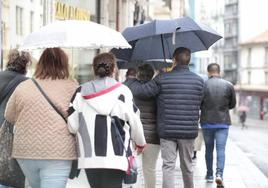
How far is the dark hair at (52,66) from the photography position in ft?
17.7

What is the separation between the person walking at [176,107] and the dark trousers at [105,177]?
6.11ft

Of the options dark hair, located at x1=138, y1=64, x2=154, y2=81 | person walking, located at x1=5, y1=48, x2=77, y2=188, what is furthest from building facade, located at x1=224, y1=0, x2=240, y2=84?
person walking, located at x1=5, y1=48, x2=77, y2=188

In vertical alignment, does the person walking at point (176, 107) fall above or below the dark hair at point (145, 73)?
below

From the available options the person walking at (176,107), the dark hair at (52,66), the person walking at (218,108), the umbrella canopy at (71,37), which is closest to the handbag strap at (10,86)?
the umbrella canopy at (71,37)

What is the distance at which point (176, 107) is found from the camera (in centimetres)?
722

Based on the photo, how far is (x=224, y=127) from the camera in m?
9.72

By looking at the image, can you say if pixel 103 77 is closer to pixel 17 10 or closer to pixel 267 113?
pixel 17 10

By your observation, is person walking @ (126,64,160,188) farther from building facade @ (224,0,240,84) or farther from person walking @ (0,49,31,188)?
building facade @ (224,0,240,84)

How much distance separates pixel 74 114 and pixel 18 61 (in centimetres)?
124

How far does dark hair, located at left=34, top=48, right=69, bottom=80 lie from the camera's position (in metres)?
5.39

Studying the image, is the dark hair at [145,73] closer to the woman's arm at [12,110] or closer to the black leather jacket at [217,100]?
the black leather jacket at [217,100]

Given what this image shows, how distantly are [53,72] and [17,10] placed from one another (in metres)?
4.31

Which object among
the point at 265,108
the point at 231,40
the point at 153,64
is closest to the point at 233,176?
the point at 153,64

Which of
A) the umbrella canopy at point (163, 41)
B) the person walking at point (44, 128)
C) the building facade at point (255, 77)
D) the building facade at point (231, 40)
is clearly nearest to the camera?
the person walking at point (44, 128)
